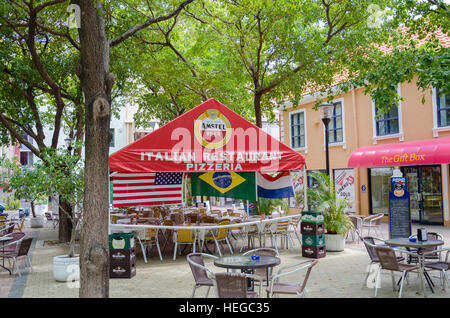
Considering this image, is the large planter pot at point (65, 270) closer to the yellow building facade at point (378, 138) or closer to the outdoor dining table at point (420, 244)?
the outdoor dining table at point (420, 244)

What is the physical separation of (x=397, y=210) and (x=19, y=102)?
13.3 metres

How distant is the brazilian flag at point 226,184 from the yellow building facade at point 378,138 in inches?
214

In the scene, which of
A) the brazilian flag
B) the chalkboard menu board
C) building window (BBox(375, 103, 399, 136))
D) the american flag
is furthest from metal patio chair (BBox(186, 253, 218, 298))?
building window (BBox(375, 103, 399, 136))

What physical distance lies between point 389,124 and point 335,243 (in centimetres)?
965

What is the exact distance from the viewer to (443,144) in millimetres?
15992

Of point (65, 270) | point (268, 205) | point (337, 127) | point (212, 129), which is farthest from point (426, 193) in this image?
point (65, 270)

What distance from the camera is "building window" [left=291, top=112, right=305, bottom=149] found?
81.9ft

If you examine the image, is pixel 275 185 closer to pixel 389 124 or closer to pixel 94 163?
pixel 94 163

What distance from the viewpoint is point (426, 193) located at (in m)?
17.9

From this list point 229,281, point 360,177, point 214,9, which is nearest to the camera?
point 229,281

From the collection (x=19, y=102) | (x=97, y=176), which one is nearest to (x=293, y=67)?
(x=19, y=102)

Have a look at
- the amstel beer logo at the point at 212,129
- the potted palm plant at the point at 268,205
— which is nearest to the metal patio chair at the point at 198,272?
the amstel beer logo at the point at 212,129

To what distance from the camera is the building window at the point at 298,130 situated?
81.9 feet

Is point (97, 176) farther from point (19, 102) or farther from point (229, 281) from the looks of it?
point (19, 102)
